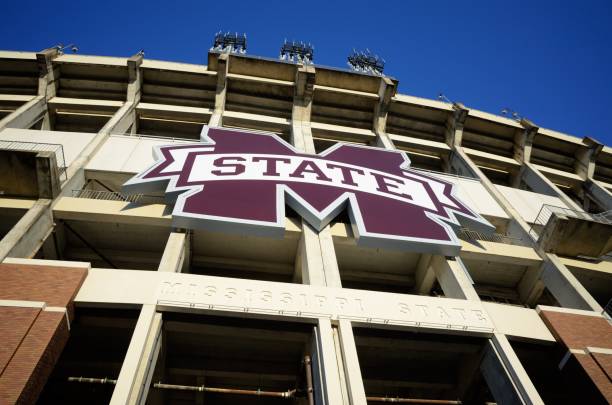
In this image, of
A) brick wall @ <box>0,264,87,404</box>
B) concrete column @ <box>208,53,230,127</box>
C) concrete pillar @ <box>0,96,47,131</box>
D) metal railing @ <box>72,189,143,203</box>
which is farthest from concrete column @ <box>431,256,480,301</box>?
concrete pillar @ <box>0,96,47,131</box>

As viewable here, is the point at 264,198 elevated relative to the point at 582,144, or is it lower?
lower

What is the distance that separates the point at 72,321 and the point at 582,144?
28.1 m

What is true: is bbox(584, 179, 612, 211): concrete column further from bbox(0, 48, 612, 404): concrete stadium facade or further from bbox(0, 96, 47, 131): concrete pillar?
bbox(0, 96, 47, 131): concrete pillar

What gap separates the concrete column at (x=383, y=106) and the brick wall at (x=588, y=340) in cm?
1254

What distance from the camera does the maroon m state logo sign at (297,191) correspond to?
418 inches

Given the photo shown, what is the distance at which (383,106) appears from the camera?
68.8 ft

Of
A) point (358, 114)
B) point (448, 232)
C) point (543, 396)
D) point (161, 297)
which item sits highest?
point (358, 114)

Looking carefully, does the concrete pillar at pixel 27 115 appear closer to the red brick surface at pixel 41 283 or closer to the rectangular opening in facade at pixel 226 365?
the red brick surface at pixel 41 283

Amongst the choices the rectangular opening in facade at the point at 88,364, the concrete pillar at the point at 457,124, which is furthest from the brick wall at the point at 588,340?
the concrete pillar at the point at 457,124

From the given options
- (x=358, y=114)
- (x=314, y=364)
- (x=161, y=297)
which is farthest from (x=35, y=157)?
(x=358, y=114)

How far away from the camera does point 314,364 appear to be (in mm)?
7785

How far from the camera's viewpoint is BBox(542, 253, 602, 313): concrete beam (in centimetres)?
1089

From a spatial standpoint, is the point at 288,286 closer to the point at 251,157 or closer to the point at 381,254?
the point at 381,254

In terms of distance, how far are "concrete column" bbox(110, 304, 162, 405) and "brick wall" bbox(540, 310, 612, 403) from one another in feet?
31.8
